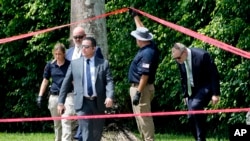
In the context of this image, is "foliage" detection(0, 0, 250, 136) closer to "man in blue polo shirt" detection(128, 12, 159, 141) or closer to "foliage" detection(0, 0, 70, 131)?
"foliage" detection(0, 0, 70, 131)

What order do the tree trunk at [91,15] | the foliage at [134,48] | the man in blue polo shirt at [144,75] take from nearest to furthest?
1. the man in blue polo shirt at [144,75]
2. the tree trunk at [91,15]
3. the foliage at [134,48]

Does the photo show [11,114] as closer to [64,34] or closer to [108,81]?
[64,34]

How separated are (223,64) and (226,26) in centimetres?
105

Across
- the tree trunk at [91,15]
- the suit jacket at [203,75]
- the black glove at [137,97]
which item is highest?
the tree trunk at [91,15]

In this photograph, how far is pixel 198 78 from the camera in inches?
518

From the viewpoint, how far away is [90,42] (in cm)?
1245

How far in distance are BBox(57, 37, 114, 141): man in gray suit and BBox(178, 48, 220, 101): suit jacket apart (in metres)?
1.37

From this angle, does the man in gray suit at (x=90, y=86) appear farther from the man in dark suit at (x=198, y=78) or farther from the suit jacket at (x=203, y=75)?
the suit jacket at (x=203, y=75)

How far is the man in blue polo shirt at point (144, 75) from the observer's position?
43.9 ft

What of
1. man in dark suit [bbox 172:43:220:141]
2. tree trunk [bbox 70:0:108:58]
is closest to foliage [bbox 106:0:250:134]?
tree trunk [bbox 70:0:108:58]

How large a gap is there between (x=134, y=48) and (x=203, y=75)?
9.15m

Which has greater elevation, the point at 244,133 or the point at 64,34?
the point at 64,34

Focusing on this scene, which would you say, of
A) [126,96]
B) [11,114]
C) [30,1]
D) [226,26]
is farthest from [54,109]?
[11,114]

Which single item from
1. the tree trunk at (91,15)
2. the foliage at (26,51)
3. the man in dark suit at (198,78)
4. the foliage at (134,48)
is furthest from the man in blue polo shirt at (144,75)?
the foliage at (26,51)
